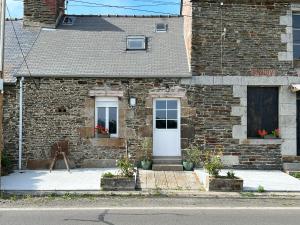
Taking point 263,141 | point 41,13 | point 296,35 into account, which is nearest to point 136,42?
point 41,13

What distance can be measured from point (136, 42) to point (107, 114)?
3.46m

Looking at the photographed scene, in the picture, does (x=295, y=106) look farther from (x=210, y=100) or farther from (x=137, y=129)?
(x=137, y=129)

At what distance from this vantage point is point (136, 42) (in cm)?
1633

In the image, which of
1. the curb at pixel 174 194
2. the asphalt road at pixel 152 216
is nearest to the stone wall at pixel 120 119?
the curb at pixel 174 194

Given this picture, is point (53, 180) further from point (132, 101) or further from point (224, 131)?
point (224, 131)

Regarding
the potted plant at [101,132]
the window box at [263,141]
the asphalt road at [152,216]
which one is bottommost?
the asphalt road at [152,216]

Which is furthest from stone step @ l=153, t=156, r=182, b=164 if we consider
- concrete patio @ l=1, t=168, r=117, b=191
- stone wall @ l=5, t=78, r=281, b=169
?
concrete patio @ l=1, t=168, r=117, b=191

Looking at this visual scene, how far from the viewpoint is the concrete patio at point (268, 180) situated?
10.8 meters

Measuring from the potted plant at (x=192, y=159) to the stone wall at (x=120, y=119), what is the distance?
0.67ft

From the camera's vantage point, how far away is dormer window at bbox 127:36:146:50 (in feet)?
52.6

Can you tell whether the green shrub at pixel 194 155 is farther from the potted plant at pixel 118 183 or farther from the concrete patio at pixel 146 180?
the potted plant at pixel 118 183

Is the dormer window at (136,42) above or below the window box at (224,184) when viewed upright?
above

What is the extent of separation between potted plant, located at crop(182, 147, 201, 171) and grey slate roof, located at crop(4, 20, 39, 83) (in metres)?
6.29

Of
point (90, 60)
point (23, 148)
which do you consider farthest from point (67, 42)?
point (23, 148)
